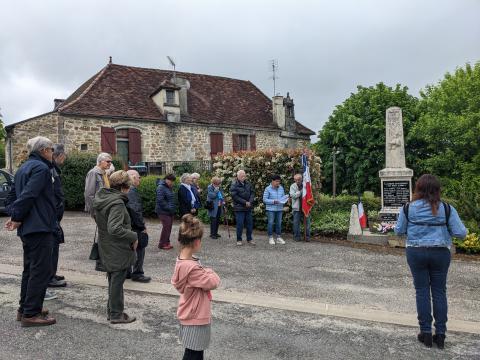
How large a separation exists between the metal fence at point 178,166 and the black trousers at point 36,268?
49.3 feet

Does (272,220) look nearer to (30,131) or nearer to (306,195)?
(306,195)

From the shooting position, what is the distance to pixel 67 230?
11375 millimetres

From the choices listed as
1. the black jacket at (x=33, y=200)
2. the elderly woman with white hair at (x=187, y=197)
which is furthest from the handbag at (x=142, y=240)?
the elderly woman with white hair at (x=187, y=197)

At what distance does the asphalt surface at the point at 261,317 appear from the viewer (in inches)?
157

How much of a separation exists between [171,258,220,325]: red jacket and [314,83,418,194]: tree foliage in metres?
23.6

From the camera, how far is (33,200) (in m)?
4.23

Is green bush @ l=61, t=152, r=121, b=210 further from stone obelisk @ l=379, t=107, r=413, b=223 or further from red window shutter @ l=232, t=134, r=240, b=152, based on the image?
red window shutter @ l=232, t=134, r=240, b=152

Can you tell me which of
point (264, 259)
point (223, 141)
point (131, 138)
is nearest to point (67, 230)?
point (264, 259)

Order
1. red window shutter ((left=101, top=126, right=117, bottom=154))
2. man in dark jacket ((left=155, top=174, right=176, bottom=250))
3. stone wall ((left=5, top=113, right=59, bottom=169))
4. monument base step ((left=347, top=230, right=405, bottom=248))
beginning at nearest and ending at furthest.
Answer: man in dark jacket ((left=155, top=174, right=176, bottom=250)), monument base step ((left=347, top=230, right=405, bottom=248)), stone wall ((left=5, top=113, right=59, bottom=169)), red window shutter ((left=101, top=126, right=117, bottom=154))

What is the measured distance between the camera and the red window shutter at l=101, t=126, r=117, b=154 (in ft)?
69.7

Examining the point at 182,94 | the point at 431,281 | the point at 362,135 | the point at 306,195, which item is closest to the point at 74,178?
the point at 306,195

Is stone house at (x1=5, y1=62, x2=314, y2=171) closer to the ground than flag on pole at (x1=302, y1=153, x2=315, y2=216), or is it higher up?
higher up

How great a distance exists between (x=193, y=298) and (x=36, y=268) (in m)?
2.01

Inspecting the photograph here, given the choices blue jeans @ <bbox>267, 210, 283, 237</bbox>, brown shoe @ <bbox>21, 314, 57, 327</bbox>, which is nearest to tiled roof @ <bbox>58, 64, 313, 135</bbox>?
blue jeans @ <bbox>267, 210, 283, 237</bbox>
